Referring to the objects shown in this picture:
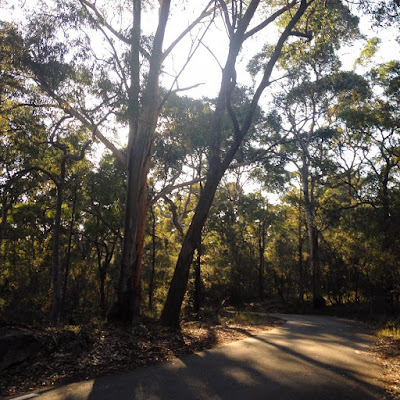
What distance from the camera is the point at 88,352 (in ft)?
21.6

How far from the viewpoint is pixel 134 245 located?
1073cm

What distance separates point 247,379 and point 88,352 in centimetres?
295

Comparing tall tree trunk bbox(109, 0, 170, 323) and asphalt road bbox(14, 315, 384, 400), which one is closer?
asphalt road bbox(14, 315, 384, 400)

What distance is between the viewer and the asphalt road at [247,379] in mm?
4656

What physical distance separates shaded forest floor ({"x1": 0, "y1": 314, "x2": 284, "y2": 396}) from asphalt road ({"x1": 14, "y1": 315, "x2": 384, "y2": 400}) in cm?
46

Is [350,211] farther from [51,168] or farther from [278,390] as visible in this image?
[278,390]

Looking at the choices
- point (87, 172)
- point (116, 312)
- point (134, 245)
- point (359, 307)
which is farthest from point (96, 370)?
point (359, 307)

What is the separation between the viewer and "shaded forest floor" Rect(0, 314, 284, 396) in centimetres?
533

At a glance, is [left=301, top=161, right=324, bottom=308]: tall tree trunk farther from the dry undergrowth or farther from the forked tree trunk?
the forked tree trunk

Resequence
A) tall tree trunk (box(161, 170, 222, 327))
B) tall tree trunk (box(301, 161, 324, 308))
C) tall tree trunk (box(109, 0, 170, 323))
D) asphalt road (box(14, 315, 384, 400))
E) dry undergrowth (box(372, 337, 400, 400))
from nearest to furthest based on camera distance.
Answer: asphalt road (box(14, 315, 384, 400))
dry undergrowth (box(372, 337, 400, 400))
tall tree trunk (box(161, 170, 222, 327))
tall tree trunk (box(109, 0, 170, 323))
tall tree trunk (box(301, 161, 324, 308))

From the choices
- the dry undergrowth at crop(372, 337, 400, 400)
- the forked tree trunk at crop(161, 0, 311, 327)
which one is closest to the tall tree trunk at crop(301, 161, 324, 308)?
the dry undergrowth at crop(372, 337, 400, 400)

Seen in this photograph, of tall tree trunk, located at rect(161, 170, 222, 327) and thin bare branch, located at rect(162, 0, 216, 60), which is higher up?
thin bare branch, located at rect(162, 0, 216, 60)

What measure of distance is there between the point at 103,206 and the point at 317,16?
16.4 metres

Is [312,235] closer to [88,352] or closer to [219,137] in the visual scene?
[219,137]
